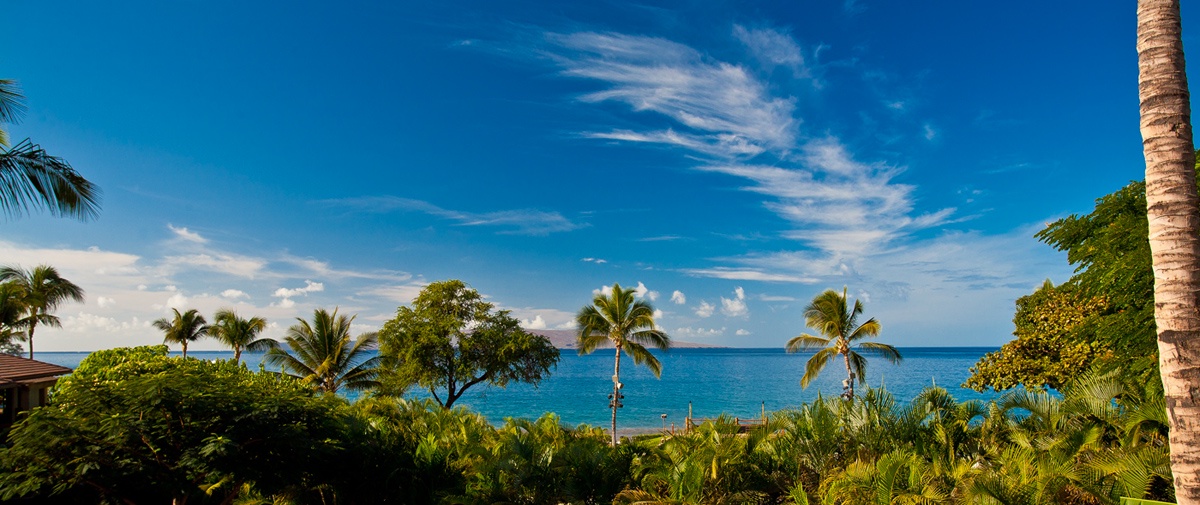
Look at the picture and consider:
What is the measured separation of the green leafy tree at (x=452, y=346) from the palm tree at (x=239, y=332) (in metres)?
14.5

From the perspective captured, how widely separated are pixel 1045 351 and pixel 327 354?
2944 cm

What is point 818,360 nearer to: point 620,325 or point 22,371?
point 620,325

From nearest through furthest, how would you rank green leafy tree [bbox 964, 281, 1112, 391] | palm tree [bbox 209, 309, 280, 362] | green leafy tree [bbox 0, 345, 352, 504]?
green leafy tree [bbox 0, 345, 352, 504], green leafy tree [bbox 964, 281, 1112, 391], palm tree [bbox 209, 309, 280, 362]

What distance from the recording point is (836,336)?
26.8 meters

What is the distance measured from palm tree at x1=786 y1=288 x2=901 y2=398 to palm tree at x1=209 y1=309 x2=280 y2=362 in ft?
103

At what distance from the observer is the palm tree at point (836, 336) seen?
85.4ft

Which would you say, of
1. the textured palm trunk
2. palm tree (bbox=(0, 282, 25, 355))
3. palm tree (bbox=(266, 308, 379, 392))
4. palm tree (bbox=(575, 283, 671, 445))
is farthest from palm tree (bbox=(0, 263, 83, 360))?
the textured palm trunk

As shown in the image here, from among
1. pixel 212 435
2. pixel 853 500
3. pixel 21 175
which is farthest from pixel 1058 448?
pixel 21 175

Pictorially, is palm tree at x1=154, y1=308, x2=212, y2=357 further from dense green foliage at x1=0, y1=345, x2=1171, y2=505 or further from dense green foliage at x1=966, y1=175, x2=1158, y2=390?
dense green foliage at x1=966, y1=175, x2=1158, y2=390

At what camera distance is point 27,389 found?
1747 cm

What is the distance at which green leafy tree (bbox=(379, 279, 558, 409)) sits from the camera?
27469 millimetres

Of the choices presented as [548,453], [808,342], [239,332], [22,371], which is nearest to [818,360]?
[808,342]

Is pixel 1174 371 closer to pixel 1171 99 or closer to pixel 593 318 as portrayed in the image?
pixel 1171 99

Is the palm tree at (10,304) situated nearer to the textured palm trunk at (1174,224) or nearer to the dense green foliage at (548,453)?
the dense green foliage at (548,453)
